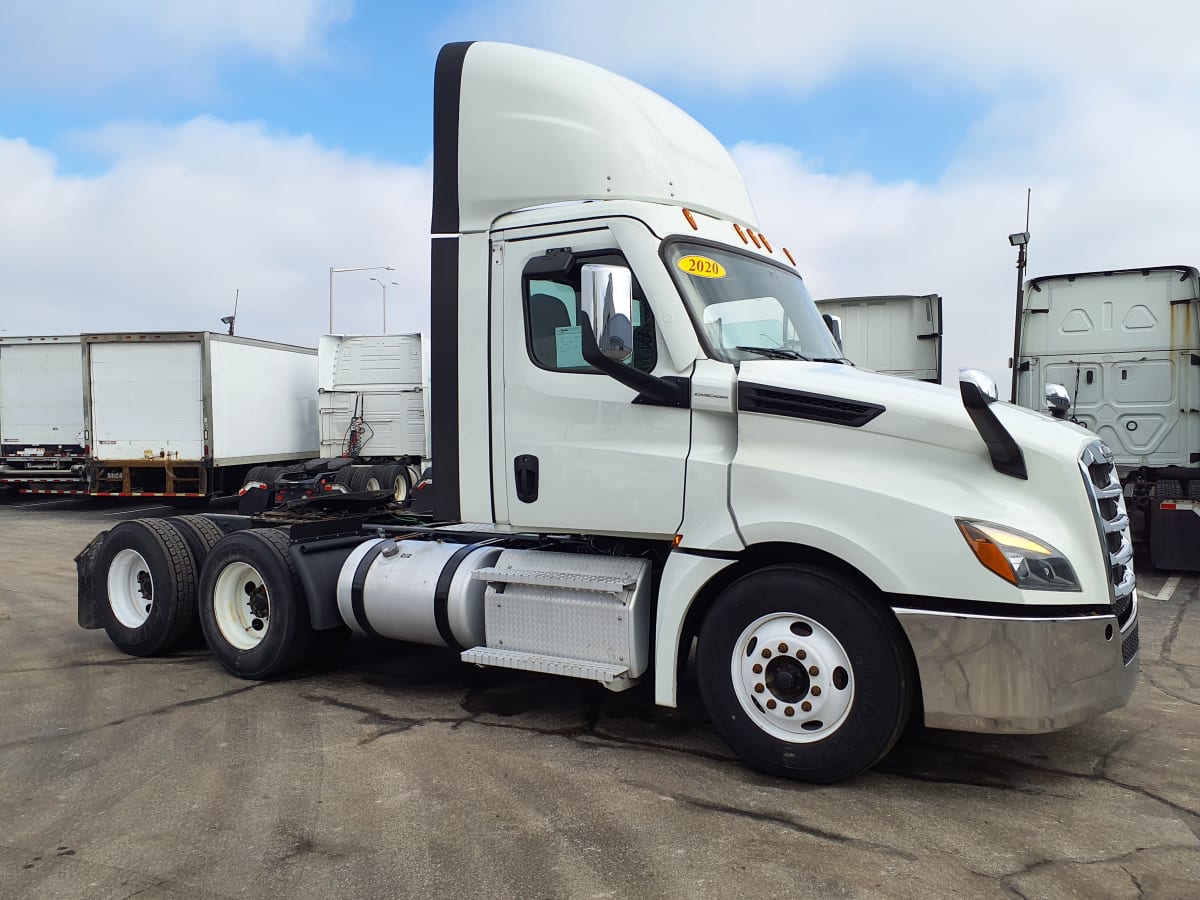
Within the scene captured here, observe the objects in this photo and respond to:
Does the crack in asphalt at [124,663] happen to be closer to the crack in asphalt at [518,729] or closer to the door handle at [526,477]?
the crack in asphalt at [518,729]

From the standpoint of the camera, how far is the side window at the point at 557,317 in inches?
199

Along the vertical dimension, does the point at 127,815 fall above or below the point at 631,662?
below

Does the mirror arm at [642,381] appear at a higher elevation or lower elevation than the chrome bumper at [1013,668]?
higher

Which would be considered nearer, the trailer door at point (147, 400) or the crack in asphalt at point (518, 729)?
the crack in asphalt at point (518, 729)

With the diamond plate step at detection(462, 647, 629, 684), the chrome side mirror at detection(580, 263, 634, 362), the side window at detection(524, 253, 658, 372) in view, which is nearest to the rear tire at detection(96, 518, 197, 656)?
the diamond plate step at detection(462, 647, 629, 684)

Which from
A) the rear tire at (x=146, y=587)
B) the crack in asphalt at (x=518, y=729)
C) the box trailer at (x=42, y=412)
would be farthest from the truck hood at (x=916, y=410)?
the box trailer at (x=42, y=412)

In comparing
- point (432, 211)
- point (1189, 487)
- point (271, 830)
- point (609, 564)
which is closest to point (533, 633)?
point (609, 564)

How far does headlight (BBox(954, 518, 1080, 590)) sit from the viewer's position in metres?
3.96

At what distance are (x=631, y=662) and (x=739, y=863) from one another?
1.39 metres

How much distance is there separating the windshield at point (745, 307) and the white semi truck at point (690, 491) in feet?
0.07

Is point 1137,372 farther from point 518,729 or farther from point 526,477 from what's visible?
point 518,729

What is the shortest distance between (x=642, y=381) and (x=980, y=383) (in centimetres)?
156

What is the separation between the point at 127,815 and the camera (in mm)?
4203

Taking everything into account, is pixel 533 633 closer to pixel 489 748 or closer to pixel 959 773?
pixel 489 748
